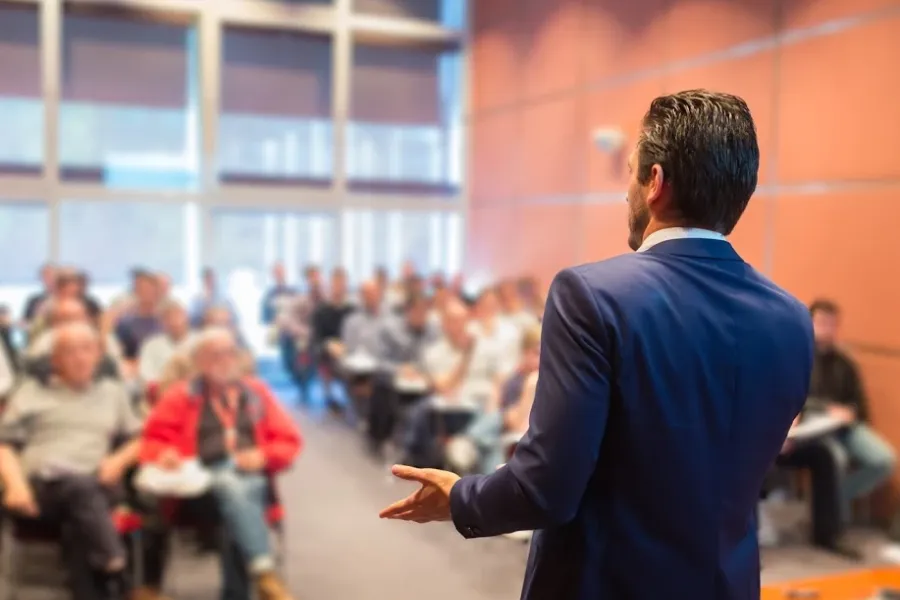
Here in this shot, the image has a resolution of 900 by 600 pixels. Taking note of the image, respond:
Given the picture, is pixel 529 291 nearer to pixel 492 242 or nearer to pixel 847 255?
pixel 492 242

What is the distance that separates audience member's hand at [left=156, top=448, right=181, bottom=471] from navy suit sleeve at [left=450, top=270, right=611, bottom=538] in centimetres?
263

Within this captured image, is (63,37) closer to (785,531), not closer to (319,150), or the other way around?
(319,150)

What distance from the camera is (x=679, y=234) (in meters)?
1.07

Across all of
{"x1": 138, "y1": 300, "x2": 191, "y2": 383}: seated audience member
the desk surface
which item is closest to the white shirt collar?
the desk surface

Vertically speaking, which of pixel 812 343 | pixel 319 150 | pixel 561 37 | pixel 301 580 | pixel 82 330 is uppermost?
pixel 561 37

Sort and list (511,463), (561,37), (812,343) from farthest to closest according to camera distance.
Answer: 1. (561,37)
2. (812,343)
3. (511,463)

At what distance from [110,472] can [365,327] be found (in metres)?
3.47

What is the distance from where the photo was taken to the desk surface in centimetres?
255

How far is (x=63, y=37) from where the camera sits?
8875 mm

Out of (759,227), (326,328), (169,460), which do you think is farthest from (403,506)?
(326,328)

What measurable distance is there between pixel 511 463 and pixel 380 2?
9.78m

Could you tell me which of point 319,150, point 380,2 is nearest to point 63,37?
point 319,150

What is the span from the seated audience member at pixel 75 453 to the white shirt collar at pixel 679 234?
288 cm

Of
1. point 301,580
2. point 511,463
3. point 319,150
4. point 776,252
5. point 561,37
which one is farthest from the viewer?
point 319,150
